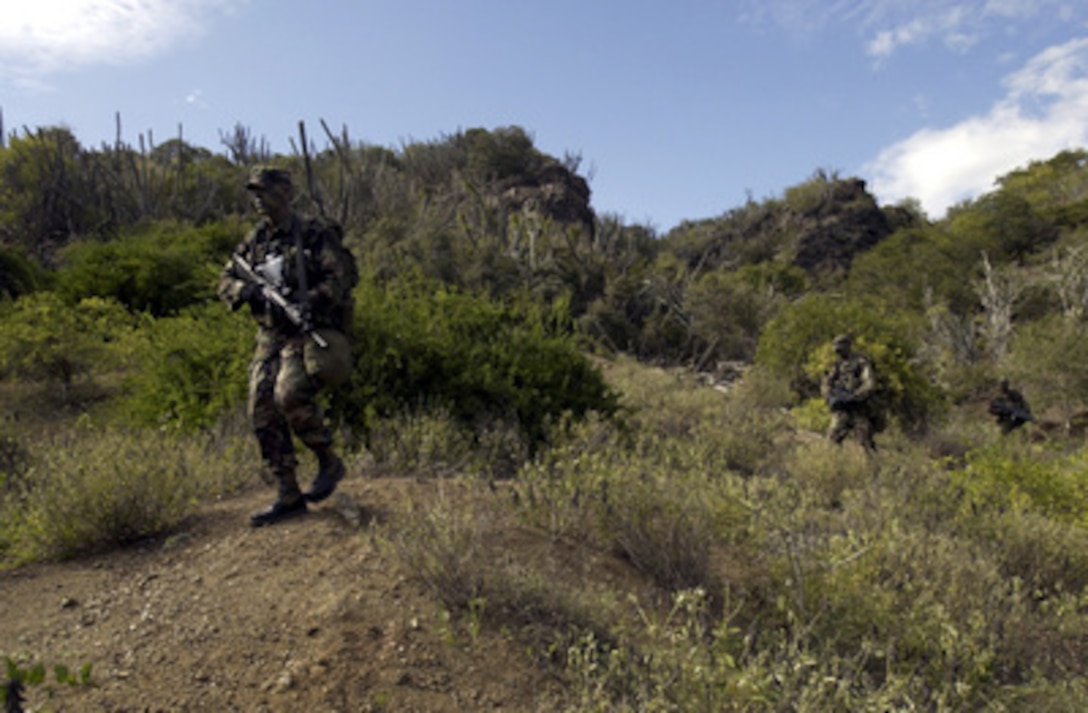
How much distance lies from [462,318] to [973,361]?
1887cm

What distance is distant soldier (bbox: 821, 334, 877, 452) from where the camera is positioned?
8.82 meters

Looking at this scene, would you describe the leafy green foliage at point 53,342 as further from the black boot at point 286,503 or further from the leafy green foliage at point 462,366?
the black boot at point 286,503

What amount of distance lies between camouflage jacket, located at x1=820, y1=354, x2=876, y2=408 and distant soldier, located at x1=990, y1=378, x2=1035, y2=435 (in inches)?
177

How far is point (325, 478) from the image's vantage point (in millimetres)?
4355

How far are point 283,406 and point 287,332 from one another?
498 mm

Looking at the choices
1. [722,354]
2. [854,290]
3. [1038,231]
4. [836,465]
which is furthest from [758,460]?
[1038,231]

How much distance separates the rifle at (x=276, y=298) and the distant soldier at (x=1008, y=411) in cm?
1186

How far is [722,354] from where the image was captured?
23359mm

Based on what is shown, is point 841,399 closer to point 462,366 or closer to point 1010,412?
point 462,366

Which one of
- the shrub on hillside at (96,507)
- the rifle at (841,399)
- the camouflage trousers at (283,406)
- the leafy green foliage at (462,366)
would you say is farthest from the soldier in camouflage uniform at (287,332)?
the rifle at (841,399)

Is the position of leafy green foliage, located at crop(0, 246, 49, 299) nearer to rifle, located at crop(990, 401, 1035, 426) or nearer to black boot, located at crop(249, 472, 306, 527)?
black boot, located at crop(249, 472, 306, 527)

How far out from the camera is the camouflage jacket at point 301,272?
4.23 metres

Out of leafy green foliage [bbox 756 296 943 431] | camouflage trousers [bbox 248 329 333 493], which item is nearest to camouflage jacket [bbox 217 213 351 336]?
camouflage trousers [bbox 248 329 333 493]

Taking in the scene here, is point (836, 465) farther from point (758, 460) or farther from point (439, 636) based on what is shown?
point (439, 636)
